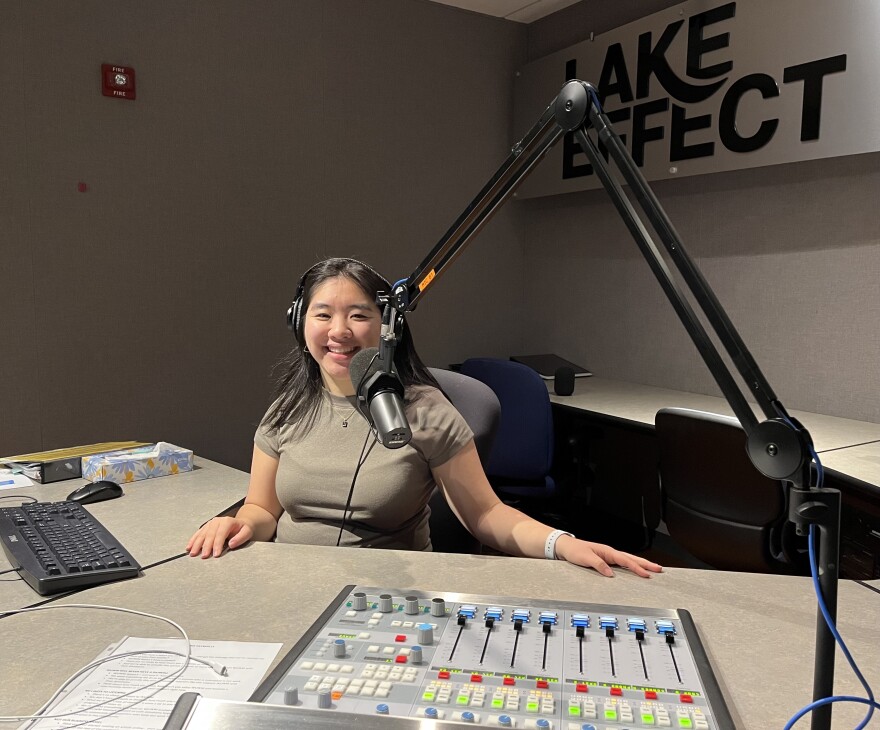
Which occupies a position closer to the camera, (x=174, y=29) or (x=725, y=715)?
(x=725, y=715)

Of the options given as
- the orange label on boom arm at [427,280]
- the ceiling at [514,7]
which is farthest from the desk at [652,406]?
the ceiling at [514,7]

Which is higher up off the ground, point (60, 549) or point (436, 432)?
point (436, 432)

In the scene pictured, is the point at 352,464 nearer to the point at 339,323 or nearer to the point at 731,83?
the point at 339,323

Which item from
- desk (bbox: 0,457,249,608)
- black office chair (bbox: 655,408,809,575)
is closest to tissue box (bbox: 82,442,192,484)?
desk (bbox: 0,457,249,608)

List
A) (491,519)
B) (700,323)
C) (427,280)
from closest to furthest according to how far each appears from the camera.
Answer: (700,323), (427,280), (491,519)

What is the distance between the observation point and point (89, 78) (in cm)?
290

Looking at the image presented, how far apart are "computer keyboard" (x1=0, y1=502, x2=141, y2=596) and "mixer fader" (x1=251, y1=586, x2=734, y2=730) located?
1.48 ft

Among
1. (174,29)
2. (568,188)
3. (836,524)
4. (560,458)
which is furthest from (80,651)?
(568,188)

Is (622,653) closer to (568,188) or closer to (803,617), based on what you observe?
(803,617)

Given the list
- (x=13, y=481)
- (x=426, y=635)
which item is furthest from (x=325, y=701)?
(x=13, y=481)

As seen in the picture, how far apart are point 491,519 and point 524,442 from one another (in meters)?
1.30

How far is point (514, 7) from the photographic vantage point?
382cm

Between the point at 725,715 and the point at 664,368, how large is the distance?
276 centimetres

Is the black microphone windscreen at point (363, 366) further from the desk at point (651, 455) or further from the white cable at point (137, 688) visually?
the desk at point (651, 455)
